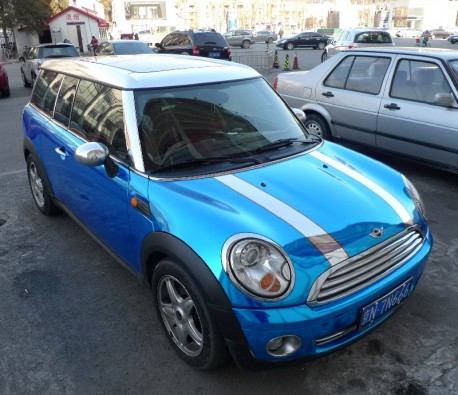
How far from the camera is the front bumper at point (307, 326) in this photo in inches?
81.1

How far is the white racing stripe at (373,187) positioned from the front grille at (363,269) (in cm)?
9

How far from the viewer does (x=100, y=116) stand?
3201 millimetres

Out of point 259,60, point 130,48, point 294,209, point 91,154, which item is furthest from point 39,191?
point 259,60

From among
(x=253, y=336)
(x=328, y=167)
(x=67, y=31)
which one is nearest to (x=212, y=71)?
(x=328, y=167)

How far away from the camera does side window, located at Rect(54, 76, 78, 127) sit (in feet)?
12.1

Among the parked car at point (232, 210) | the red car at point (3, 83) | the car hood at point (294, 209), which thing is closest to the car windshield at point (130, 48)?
the red car at point (3, 83)

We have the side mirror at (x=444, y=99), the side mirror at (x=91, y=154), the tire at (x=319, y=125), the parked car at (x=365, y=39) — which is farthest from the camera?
the parked car at (x=365, y=39)

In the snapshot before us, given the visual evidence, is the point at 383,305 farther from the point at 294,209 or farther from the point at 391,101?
the point at 391,101

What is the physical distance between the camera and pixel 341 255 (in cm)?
220

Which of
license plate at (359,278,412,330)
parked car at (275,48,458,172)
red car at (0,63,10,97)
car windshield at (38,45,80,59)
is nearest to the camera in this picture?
license plate at (359,278,412,330)

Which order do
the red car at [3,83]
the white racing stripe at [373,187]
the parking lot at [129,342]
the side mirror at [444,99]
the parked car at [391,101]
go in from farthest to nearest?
the red car at [3,83] → the parked car at [391,101] → the side mirror at [444,99] → the white racing stripe at [373,187] → the parking lot at [129,342]

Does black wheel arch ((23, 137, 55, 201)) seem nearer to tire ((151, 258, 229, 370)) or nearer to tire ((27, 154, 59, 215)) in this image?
tire ((27, 154, 59, 215))

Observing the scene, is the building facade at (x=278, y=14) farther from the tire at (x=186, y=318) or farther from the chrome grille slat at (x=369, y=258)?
the chrome grille slat at (x=369, y=258)

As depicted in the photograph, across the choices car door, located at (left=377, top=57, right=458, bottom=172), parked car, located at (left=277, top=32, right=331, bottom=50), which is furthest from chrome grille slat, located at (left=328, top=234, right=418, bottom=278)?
parked car, located at (left=277, top=32, right=331, bottom=50)
